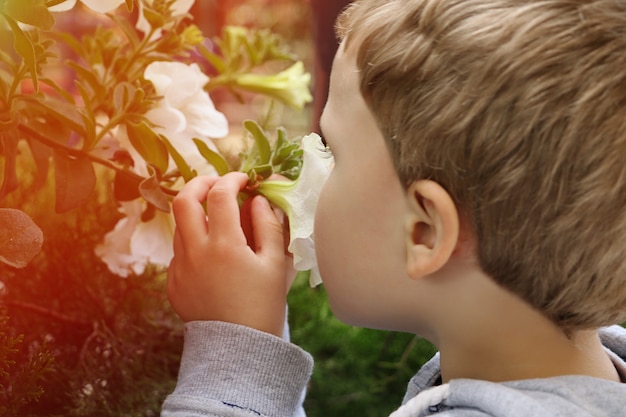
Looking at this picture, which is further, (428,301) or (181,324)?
(181,324)

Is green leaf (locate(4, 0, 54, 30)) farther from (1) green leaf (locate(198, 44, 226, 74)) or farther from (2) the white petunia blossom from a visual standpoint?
(1) green leaf (locate(198, 44, 226, 74))

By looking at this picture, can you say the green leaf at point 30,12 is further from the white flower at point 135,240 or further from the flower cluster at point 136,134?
the white flower at point 135,240

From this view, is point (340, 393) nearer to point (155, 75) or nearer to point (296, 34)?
point (155, 75)

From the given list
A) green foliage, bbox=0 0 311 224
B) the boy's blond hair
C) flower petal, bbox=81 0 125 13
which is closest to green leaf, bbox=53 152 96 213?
green foliage, bbox=0 0 311 224

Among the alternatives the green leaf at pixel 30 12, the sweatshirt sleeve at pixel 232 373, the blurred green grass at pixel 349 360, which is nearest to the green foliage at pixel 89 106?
the green leaf at pixel 30 12

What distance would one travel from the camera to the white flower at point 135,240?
24.9 inches

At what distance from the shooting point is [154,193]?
0.58 m

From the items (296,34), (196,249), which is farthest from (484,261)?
(296,34)

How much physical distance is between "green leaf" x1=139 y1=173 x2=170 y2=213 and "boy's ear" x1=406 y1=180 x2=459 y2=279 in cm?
18

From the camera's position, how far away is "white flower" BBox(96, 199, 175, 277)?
0.63 metres

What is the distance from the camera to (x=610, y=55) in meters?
0.45

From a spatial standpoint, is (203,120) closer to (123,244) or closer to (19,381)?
(123,244)

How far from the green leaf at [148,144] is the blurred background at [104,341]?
9 centimetres

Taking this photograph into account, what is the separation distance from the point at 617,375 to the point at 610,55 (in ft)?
0.75
